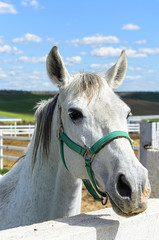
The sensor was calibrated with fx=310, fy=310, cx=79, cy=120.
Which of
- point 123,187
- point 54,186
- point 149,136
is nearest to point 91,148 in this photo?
point 123,187

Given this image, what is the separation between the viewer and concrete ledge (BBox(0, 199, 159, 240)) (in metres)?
1.31

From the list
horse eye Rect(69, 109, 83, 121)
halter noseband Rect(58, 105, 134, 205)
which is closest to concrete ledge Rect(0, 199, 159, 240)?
halter noseband Rect(58, 105, 134, 205)

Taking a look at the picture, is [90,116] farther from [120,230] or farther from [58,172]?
[120,230]

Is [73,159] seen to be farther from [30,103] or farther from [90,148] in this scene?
[30,103]

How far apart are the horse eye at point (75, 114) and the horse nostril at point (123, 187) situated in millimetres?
605

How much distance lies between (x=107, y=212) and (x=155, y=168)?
1844 mm

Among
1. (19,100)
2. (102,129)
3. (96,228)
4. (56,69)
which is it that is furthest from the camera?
(19,100)

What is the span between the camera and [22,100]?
70.7 metres

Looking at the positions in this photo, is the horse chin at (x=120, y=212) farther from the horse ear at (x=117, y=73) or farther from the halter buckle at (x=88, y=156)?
the horse ear at (x=117, y=73)

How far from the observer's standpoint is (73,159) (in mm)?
2275

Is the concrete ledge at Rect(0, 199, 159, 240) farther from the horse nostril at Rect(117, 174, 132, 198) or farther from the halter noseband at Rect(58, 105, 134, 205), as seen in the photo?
the halter noseband at Rect(58, 105, 134, 205)

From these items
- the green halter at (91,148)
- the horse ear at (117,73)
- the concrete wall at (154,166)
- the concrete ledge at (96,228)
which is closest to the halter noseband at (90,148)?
the green halter at (91,148)

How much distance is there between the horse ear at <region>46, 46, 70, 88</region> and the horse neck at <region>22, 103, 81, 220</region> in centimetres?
25

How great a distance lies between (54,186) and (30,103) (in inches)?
2558
